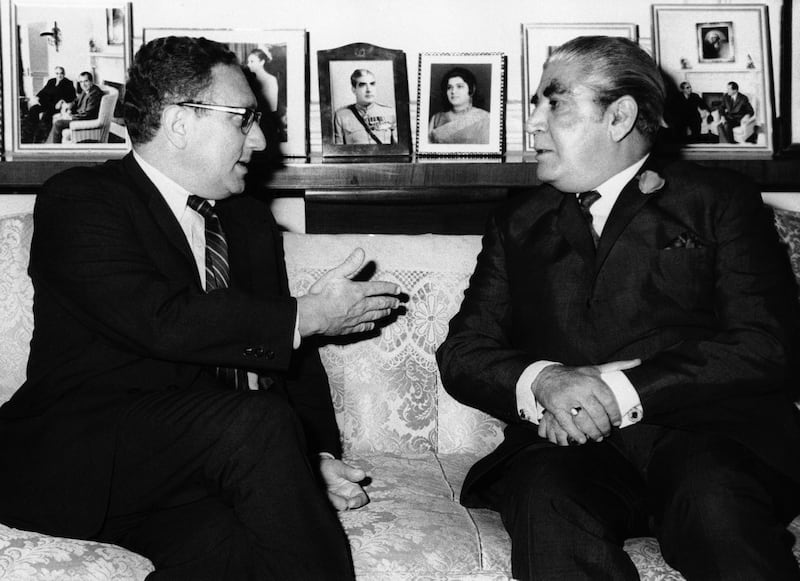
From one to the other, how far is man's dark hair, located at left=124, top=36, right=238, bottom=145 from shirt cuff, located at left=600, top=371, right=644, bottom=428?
119 centimetres

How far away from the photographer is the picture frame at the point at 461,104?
2.88 m

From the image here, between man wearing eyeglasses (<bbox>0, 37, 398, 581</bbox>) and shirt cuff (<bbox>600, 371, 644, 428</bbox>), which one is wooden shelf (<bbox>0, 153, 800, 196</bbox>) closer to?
man wearing eyeglasses (<bbox>0, 37, 398, 581</bbox>)

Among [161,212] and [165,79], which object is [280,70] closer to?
[165,79]

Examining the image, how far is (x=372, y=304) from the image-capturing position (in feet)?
6.36

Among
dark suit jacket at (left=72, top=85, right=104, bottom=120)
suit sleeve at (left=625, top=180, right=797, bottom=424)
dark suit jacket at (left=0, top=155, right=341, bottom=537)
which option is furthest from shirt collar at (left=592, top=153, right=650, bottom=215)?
dark suit jacket at (left=72, top=85, right=104, bottom=120)

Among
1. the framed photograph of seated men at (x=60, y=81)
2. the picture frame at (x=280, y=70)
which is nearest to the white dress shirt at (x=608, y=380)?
the picture frame at (x=280, y=70)

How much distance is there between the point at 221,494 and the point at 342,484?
38 cm

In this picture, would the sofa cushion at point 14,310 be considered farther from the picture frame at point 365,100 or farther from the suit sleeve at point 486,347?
the suit sleeve at point 486,347

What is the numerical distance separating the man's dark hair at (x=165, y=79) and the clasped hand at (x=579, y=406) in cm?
111

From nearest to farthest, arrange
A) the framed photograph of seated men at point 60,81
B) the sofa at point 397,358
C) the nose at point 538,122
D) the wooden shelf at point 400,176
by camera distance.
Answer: the nose at point 538,122, the sofa at point 397,358, the wooden shelf at point 400,176, the framed photograph of seated men at point 60,81

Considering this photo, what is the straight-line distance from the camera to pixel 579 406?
73.1 inches

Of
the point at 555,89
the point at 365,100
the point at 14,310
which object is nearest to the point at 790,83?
the point at 555,89

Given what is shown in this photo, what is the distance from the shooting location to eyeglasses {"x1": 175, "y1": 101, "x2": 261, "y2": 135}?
209 centimetres

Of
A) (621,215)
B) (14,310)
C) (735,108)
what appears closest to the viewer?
(621,215)
